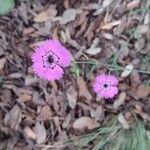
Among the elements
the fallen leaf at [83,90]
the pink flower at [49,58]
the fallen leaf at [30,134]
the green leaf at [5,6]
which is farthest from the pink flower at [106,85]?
the green leaf at [5,6]

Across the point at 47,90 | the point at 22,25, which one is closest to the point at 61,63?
the point at 47,90

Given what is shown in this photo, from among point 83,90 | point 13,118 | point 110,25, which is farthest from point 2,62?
point 110,25

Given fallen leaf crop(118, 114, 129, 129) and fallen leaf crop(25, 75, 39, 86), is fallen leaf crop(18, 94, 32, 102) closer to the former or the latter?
fallen leaf crop(25, 75, 39, 86)

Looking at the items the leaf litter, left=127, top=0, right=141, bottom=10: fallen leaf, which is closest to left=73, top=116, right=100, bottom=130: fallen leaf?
the leaf litter

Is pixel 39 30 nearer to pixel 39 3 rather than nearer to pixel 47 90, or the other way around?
pixel 39 3

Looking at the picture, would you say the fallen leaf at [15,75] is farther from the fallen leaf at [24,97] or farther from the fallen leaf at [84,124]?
the fallen leaf at [84,124]

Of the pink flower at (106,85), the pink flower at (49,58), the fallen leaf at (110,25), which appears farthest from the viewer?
the fallen leaf at (110,25)

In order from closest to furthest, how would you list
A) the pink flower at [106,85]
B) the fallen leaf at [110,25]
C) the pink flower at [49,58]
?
the pink flower at [49,58]
the pink flower at [106,85]
the fallen leaf at [110,25]
